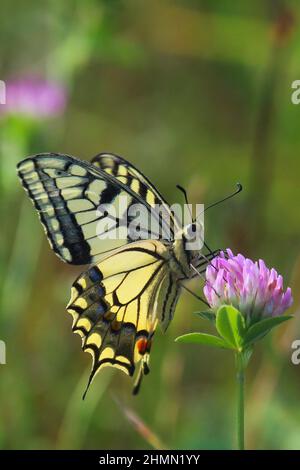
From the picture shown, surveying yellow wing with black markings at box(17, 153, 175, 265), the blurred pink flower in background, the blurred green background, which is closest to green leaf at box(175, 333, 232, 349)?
the blurred green background

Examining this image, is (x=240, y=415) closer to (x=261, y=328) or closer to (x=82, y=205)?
(x=261, y=328)

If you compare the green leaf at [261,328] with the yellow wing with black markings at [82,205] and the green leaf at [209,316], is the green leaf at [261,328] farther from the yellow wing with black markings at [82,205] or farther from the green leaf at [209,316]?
the yellow wing with black markings at [82,205]

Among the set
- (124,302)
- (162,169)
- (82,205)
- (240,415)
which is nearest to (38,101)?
(162,169)

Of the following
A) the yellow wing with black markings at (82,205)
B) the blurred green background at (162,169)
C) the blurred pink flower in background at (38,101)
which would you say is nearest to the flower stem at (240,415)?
the blurred green background at (162,169)

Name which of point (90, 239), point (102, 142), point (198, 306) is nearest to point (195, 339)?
point (90, 239)

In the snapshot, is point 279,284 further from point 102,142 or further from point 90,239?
point 102,142
